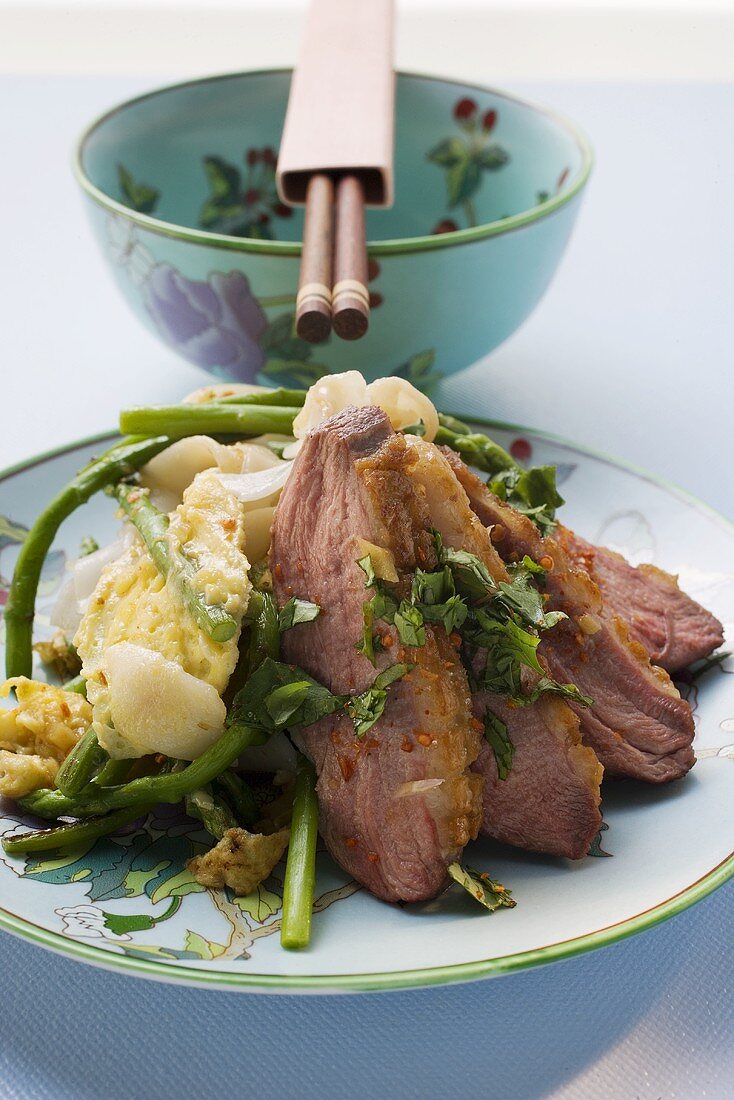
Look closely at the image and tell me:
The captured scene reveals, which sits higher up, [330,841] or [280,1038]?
[330,841]

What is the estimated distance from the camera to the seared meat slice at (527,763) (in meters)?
2.39

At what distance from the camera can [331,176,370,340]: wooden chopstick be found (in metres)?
2.98

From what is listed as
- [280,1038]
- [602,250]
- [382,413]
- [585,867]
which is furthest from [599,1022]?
[602,250]

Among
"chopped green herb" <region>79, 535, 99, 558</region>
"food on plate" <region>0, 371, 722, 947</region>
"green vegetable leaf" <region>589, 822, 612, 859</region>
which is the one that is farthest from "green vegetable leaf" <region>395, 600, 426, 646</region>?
"chopped green herb" <region>79, 535, 99, 558</region>

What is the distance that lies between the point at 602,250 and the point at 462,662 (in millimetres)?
4100

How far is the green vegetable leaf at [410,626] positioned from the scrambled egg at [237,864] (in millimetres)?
488

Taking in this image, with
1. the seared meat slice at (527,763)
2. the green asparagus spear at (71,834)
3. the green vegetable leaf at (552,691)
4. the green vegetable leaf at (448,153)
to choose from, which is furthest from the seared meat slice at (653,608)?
the green vegetable leaf at (448,153)

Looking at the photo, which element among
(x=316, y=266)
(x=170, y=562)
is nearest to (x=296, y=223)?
(x=316, y=266)

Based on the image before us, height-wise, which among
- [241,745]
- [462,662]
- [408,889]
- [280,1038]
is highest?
[462,662]

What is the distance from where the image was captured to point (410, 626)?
229 centimetres

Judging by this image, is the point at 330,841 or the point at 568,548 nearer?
the point at 330,841

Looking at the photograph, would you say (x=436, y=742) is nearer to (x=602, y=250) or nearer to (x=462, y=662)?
(x=462, y=662)

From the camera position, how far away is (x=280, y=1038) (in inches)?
88.1

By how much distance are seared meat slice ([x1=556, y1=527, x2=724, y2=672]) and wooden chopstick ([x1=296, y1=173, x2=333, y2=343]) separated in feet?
2.61
